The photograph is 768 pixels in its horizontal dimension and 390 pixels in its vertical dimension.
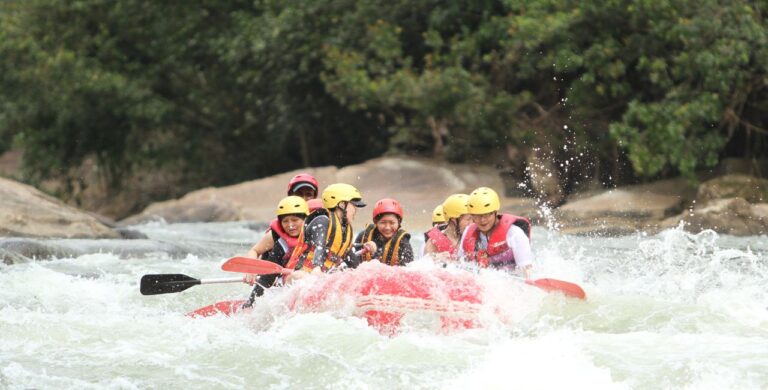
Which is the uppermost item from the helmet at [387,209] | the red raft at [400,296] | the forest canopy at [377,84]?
the forest canopy at [377,84]

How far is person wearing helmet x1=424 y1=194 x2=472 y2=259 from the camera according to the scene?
9672 millimetres

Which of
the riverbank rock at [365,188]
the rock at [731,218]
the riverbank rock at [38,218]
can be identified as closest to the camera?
the riverbank rock at [38,218]

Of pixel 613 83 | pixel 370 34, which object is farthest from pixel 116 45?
pixel 613 83

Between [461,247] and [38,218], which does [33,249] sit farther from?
[461,247]

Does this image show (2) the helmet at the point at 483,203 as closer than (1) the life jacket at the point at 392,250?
Yes

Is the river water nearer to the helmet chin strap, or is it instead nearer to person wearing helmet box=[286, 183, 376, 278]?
person wearing helmet box=[286, 183, 376, 278]

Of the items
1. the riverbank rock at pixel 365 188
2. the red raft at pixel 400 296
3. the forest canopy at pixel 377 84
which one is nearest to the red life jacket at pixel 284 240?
the red raft at pixel 400 296

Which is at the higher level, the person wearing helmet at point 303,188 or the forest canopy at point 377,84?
the forest canopy at point 377,84

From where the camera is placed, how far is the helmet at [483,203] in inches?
348

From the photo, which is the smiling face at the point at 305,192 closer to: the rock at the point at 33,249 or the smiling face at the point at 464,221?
the smiling face at the point at 464,221

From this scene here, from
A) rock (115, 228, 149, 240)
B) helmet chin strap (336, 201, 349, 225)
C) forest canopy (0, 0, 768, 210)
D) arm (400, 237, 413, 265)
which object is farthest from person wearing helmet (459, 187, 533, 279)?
forest canopy (0, 0, 768, 210)

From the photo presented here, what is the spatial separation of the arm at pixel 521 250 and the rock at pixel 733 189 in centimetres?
840

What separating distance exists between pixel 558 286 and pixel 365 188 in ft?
37.7

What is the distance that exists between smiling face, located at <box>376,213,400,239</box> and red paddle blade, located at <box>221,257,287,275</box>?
937mm
